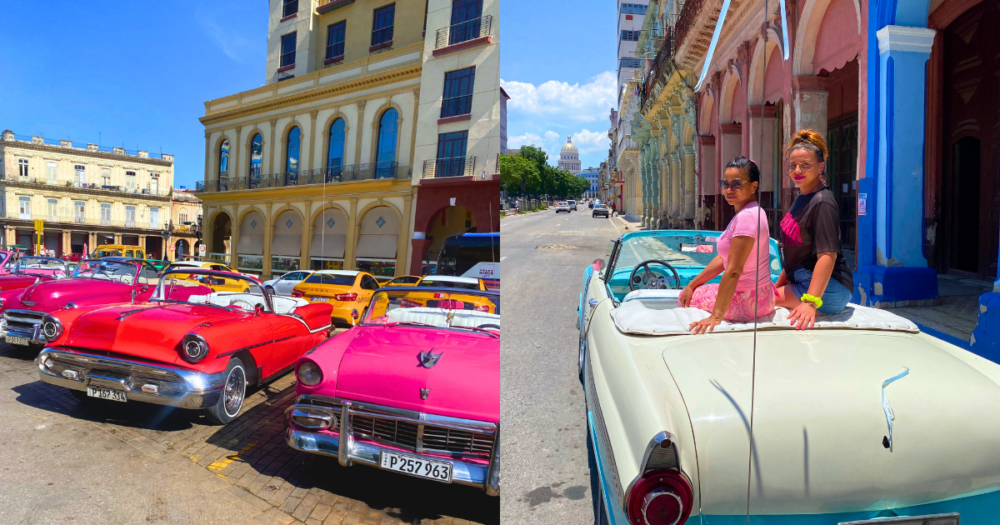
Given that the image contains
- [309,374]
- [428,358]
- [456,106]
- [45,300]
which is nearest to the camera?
[428,358]

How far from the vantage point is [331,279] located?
9336mm

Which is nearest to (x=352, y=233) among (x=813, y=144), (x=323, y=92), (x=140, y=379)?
(x=323, y=92)

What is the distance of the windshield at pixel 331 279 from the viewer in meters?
9.19

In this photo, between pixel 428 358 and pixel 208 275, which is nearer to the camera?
pixel 428 358

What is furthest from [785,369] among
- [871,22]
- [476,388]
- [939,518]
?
[871,22]

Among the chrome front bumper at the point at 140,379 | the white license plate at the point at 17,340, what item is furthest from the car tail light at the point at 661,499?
the white license plate at the point at 17,340

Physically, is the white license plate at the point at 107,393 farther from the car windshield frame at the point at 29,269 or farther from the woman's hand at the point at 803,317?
the car windshield frame at the point at 29,269

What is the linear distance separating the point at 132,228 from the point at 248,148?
5.61m

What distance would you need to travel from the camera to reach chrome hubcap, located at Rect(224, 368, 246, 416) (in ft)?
12.4

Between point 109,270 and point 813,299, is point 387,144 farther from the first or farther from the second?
point 813,299

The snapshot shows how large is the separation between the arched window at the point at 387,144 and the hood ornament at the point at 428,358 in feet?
43.3

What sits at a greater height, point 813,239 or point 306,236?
point 306,236

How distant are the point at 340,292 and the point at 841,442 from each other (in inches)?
327

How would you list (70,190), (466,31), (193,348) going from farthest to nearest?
(70,190) → (193,348) → (466,31)
